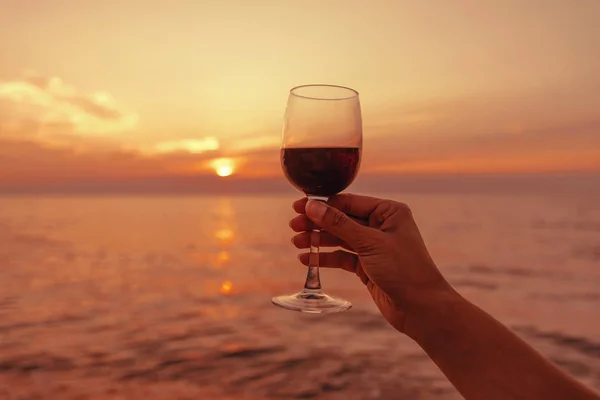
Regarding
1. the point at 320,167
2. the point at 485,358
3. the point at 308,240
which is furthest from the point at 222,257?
the point at 485,358

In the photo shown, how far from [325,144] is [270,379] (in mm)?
3576

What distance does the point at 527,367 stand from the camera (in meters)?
1.83

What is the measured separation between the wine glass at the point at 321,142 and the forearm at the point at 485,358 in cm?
52

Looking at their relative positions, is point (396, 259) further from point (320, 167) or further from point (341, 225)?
point (320, 167)

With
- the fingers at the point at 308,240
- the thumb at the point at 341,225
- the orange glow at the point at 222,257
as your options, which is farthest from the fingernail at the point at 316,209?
the orange glow at the point at 222,257

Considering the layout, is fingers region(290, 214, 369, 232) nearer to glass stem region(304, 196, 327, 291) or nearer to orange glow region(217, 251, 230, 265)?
glass stem region(304, 196, 327, 291)

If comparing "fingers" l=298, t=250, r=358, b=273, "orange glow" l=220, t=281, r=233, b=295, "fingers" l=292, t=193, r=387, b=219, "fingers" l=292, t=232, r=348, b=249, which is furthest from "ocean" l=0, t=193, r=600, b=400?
"fingers" l=292, t=193, r=387, b=219

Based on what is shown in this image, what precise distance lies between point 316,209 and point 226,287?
827cm

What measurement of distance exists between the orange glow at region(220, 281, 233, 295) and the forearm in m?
7.79

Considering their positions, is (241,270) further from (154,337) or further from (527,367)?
(527,367)

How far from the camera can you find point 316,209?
7.57ft

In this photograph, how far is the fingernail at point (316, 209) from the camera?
2.28 meters

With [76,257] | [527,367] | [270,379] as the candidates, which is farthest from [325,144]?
[76,257]

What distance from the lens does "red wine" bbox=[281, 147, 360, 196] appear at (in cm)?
234
